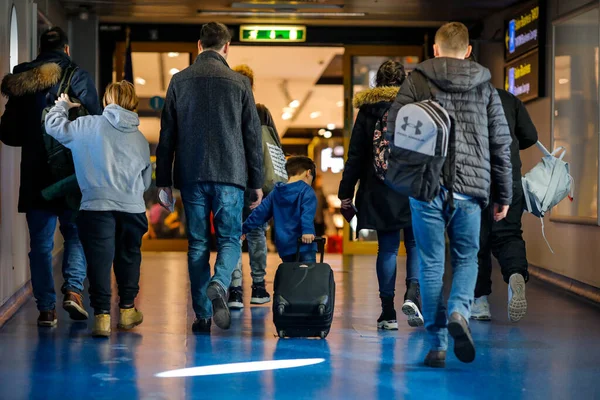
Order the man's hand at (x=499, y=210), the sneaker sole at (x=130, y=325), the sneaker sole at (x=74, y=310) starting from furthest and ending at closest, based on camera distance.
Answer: the sneaker sole at (x=74, y=310) < the sneaker sole at (x=130, y=325) < the man's hand at (x=499, y=210)

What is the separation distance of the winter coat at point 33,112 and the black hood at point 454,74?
6.81 ft

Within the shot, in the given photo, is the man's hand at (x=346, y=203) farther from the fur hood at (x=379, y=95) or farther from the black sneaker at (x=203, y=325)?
the black sneaker at (x=203, y=325)

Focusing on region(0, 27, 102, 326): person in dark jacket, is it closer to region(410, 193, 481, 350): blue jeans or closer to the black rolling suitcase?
the black rolling suitcase

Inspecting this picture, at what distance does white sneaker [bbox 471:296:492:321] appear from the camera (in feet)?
20.9

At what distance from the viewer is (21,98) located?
579 centimetres

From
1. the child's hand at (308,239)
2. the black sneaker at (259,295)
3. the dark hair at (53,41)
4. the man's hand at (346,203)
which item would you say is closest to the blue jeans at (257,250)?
the black sneaker at (259,295)

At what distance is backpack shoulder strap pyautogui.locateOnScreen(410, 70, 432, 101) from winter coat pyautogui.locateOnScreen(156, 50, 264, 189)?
1.20 m

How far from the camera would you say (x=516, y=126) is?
20.4 feet

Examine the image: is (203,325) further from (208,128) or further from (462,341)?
(462,341)

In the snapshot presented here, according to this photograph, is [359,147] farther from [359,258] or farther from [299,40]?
[299,40]

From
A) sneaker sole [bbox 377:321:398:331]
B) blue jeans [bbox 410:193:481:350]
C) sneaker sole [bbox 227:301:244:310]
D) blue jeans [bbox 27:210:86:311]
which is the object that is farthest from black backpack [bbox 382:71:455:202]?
sneaker sole [bbox 227:301:244:310]

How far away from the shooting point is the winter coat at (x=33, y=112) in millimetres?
5699

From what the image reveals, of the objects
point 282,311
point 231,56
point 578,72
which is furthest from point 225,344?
point 231,56

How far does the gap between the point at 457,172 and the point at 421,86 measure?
1.42 ft
